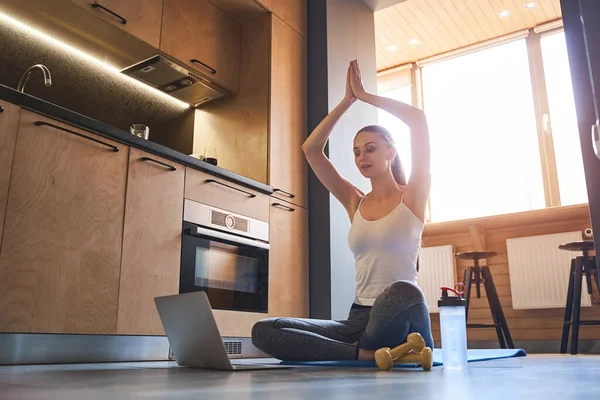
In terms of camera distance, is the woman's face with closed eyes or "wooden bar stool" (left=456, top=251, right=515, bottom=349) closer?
the woman's face with closed eyes

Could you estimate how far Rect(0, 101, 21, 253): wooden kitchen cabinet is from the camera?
6.07ft

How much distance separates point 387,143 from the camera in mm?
2045

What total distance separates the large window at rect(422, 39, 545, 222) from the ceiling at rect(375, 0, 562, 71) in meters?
0.22

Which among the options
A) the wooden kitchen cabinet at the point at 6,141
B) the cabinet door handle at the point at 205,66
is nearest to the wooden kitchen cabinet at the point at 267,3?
the cabinet door handle at the point at 205,66

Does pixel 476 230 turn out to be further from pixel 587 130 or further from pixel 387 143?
pixel 587 130

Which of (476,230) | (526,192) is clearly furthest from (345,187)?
(526,192)

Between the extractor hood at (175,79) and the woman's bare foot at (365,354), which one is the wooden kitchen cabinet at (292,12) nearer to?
the extractor hood at (175,79)

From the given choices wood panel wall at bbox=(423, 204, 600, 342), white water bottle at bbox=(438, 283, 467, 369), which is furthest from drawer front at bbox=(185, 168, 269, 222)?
wood panel wall at bbox=(423, 204, 600, 342)

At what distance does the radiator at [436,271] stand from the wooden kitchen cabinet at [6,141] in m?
3.48

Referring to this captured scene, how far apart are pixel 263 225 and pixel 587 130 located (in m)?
2.39

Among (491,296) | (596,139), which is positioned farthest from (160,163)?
(491,296)

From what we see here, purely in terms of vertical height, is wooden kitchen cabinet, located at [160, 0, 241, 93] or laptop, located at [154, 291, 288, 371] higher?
wooden kitchen cabinet, located at [160, 0, 241, 93]

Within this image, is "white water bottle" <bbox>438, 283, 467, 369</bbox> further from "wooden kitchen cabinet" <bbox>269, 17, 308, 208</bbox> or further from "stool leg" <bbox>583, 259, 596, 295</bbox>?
"stool leg" <bbox>583, 259, 596, 295</bbox>

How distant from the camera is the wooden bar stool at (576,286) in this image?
11.2 ft
